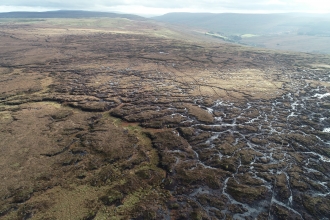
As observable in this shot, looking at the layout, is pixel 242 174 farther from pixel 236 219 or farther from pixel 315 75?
pixel 315 75

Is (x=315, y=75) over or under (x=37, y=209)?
over

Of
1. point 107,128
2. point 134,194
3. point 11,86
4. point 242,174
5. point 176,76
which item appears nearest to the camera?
point 134,194

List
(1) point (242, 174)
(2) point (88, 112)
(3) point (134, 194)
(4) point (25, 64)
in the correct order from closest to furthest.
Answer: (3) point (134, 194), (1) point (242, 174), (2) point (88, 112), (4) point (25, 64)

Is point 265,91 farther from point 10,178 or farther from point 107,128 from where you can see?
point 10,178

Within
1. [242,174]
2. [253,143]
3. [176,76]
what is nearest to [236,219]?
[242,174]

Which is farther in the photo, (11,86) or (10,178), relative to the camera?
(11,86)

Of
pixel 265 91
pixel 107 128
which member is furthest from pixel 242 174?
pixel 265 91
